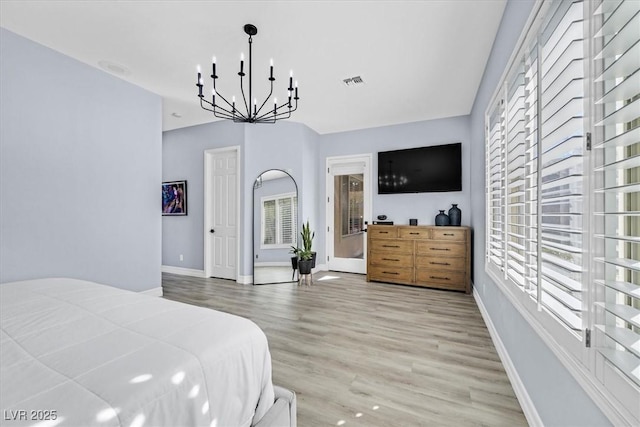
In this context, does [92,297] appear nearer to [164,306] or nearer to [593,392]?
[164,306]

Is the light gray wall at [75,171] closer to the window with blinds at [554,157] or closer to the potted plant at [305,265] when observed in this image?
the potted plant at [305,265]

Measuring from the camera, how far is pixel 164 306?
4.91 feet

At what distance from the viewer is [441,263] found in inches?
163

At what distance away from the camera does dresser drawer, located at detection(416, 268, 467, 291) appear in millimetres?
4012

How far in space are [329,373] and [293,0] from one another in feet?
9.08

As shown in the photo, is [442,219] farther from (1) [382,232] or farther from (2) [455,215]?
(1) [382,232]

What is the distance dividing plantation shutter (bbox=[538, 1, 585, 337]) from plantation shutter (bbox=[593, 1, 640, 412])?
0.08m

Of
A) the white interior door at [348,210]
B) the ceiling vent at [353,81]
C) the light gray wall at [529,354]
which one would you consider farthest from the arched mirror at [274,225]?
the light gray wall at [529,354]

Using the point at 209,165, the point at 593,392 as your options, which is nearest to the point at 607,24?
the point at 593,392

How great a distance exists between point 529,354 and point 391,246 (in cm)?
294

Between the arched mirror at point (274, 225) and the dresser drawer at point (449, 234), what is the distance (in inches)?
90.7

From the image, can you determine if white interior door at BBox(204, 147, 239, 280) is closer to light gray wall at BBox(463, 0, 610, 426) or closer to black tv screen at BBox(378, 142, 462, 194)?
black tv screen at BBox(378, 142, 462, 194)

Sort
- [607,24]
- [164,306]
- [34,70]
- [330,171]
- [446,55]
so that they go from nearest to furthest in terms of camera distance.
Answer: [607,24] → [164,306] → [34,70] → [446,55] → [330,171]

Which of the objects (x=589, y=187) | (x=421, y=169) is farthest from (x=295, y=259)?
(x=589, y=187)
